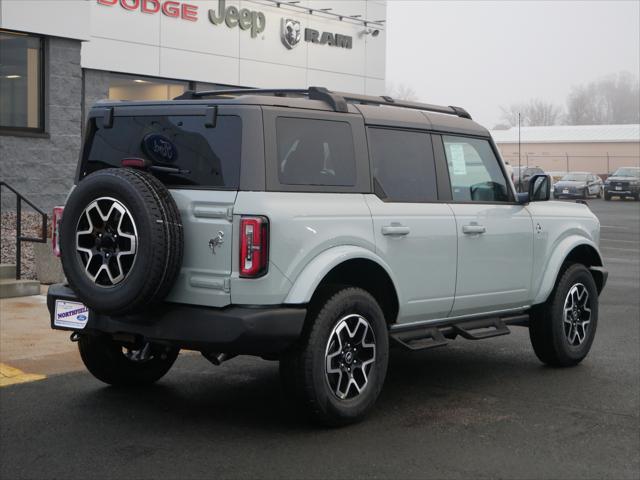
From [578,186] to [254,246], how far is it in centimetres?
4838

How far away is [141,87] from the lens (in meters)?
23.1

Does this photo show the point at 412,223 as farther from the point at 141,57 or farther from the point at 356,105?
the point at 141,57

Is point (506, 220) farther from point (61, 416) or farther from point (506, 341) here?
point (61, 416)

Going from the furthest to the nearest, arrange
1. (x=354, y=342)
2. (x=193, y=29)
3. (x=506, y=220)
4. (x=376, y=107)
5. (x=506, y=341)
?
(x=193, y=29) < (x=506, y=341) < (x=506, y=220) < (x=376, y=107) < (x=354, y=342)

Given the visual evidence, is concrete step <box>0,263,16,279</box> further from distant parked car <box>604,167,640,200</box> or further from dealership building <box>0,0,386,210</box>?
distant parked car <box>604,167,640,200</box>

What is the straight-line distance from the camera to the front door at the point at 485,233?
7.16 metres

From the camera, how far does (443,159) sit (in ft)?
23.6

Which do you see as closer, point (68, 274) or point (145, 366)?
point (68, 274)

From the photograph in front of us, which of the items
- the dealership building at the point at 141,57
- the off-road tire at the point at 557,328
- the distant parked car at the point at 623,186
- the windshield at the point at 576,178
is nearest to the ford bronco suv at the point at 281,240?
the off-road tire at the point at 557,328

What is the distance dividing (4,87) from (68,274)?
12.4m

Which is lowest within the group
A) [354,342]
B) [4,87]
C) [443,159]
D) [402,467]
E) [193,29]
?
[402,467]

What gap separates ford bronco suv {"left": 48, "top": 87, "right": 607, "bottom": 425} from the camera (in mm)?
5664

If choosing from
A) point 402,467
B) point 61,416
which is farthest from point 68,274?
point 402,467

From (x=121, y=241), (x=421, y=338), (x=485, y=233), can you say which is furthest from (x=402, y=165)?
(x=121, y=241)
